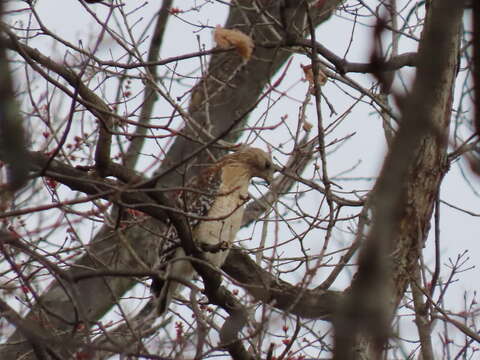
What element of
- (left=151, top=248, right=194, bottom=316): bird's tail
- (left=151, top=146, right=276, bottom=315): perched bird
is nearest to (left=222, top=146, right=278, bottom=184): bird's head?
(left=151, top=146, right=276, bottom=315): perched bird

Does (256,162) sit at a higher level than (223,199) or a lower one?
higher

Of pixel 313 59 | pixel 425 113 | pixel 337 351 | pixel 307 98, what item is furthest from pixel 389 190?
pixel 307 98

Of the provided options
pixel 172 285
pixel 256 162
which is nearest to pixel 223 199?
pixel 256 162

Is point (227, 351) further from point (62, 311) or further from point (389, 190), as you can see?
point (62, 311)

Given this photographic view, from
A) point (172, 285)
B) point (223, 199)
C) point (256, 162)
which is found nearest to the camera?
point (172, 285)

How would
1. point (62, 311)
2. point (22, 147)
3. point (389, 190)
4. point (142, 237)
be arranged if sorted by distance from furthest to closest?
point (142, 237), point (62, 311), point (22, 147), point (389, 190)

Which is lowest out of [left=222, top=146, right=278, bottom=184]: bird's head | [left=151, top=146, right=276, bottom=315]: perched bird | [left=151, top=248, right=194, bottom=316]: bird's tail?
[left=151, top=248, right=194, bottom=316]: bird's tail

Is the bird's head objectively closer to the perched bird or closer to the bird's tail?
the perched bird

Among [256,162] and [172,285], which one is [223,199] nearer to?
[256,162]

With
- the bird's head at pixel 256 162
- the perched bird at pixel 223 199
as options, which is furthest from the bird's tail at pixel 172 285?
the bird's head at pixel 256 162

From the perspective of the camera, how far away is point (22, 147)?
1628 millimetres

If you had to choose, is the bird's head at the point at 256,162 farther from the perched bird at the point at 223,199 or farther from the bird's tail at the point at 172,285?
the bird's tail at the point at 172,285

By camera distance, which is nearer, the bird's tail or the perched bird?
the bird's tail

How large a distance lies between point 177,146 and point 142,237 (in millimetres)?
1389
